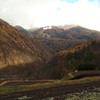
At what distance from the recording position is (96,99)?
3325cm

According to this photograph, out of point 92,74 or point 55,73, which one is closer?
point 92,74

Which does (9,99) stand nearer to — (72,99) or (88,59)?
(72,99)

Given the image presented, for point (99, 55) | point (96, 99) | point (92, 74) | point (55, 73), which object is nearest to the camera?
point (96, 99)

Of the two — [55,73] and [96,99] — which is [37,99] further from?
[55,73]

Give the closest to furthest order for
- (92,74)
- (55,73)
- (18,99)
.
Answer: (18,99) → (92,74) → (55,73)

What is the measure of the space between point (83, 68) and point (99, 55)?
Answer: 7679 centimetres

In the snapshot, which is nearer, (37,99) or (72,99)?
(72,99)

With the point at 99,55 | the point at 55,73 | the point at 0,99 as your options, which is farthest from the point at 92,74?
the point at 99,55

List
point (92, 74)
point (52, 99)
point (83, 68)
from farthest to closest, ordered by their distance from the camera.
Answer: point (83, 68)
point (92, 74)
point (52, 99)

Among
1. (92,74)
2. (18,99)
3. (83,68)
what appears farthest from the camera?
(83,68)

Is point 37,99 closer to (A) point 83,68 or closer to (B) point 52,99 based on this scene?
(B) point 52,99

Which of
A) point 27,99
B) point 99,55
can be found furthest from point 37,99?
point 99,55

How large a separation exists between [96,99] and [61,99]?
604 cm

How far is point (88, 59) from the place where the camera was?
187 m
